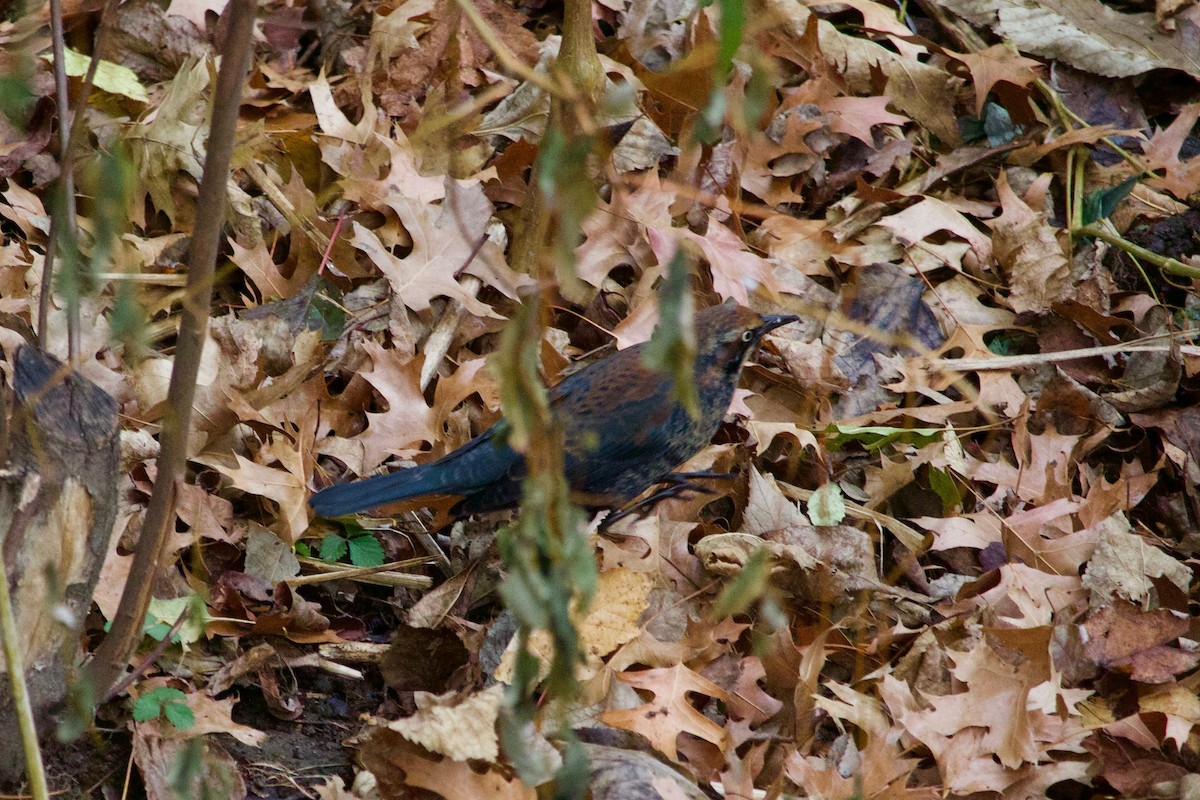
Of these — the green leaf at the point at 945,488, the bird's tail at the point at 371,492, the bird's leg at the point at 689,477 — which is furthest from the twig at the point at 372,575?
the green leaf at the point at 945,488

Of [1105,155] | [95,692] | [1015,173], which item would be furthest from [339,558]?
[1105,155]

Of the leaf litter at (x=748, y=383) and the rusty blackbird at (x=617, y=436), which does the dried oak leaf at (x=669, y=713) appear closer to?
the leaf litter at (x=748, y=383)

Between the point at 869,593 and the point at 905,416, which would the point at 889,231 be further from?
the point at 869,593

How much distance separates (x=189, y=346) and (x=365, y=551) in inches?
61.4

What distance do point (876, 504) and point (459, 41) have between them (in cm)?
264

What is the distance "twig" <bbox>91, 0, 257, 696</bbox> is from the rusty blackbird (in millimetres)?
908

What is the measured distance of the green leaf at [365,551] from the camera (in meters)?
3.80

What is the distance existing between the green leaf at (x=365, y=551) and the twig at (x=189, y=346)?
100cm

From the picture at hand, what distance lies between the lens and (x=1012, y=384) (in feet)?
15.2

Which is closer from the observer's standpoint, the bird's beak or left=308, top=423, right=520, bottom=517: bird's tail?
left=308, top=423, right=520, bottom=517: bird's tail

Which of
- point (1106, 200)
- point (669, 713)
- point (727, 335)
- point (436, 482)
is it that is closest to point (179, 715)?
point (436, 482)

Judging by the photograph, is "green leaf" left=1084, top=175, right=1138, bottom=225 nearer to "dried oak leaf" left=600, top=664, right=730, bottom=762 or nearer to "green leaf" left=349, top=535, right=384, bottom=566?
"dried oak leaf" left=600, top=664, right=730, bottom=762

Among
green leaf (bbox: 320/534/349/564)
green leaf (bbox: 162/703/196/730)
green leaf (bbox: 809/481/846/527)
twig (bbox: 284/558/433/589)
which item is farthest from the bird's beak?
green leaf (bbox: 162/703/196/730)

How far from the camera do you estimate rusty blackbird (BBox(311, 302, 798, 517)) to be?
3699 millimetres
